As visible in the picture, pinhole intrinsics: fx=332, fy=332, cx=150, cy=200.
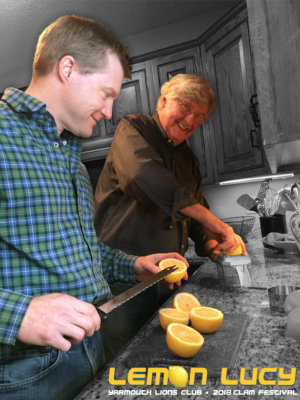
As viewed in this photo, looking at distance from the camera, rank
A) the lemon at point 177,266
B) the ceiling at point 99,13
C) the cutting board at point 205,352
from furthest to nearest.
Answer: the ceiling at point 99,13 → the lemon at point 177,266 → the cutting board at point 205,352

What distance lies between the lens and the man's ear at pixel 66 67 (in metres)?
0.84

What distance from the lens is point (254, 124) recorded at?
214 cm

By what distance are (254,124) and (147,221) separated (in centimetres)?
103

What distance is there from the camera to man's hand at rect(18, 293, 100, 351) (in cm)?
58

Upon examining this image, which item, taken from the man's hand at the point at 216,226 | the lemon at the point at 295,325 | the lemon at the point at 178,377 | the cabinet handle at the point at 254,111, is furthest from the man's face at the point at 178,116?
the lemon at the point at 178,377

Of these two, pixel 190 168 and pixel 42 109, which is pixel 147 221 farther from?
pixel 42 109

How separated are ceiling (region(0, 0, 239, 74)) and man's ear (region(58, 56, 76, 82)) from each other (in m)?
1.90

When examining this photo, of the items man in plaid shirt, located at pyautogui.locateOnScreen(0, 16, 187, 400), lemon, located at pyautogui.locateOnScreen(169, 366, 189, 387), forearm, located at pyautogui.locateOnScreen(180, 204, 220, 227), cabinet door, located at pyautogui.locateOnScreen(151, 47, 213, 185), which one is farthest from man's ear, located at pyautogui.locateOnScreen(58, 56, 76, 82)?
cabinet door, located at pyautogui.locateOnScreen(151, 47, 213, 185)

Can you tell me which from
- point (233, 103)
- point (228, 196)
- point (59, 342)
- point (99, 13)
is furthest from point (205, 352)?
point (99, 13)

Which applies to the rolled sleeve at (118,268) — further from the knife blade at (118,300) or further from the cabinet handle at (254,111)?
the cabinet handle at (254,111)

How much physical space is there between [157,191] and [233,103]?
1193mm

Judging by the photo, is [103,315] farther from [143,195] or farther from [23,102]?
[143,195]

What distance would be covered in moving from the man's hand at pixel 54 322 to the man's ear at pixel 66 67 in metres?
0.54

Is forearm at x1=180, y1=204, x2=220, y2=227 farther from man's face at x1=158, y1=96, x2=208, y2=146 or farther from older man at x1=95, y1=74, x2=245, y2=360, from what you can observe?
man's face at x1=158, y1=96, x2=208, y2=146
